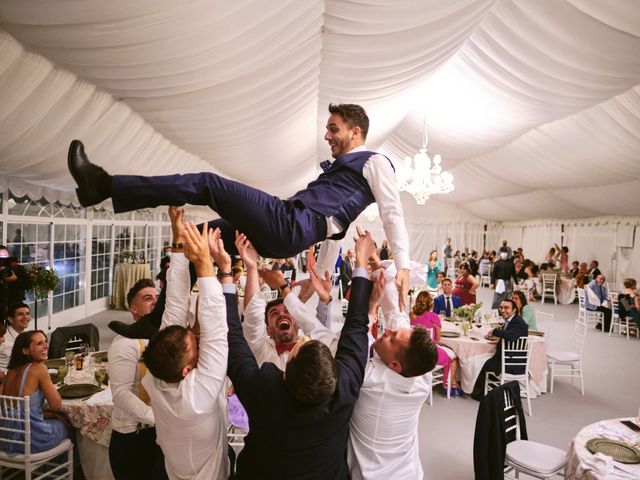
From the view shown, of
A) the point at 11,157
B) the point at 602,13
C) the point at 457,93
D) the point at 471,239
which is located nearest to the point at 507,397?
the point at 602,13

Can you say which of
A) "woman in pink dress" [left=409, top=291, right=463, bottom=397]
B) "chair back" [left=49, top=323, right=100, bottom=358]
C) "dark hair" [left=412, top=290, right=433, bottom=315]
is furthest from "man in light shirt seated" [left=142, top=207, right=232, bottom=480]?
"dark hair" [left=412, top=290, right=433, bottom=315]

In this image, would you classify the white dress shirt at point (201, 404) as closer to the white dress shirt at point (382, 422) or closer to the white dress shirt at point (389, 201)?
the white dress shirt at point (382, 422)

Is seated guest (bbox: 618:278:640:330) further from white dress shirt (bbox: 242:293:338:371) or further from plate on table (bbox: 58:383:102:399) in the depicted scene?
plate on table (bbox: 58:383:102:399)

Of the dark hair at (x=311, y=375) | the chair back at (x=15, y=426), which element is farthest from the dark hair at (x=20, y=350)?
the dark hair at (x=311, y=375)

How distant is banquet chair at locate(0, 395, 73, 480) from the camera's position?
2.96 metres

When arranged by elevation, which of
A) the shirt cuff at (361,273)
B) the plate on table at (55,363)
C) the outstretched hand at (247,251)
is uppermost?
the outstretched hand at (247,251)

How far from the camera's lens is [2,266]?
6113 mm

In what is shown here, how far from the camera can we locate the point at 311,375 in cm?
137

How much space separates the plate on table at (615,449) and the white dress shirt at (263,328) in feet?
6.34

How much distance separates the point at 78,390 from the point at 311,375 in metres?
2.75

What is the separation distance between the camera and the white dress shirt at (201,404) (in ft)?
5.07

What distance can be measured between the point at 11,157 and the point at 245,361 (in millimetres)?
4940

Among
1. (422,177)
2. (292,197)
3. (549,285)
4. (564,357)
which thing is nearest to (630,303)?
(564,357)

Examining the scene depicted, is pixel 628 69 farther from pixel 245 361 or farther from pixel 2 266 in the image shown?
pixel 2 266
